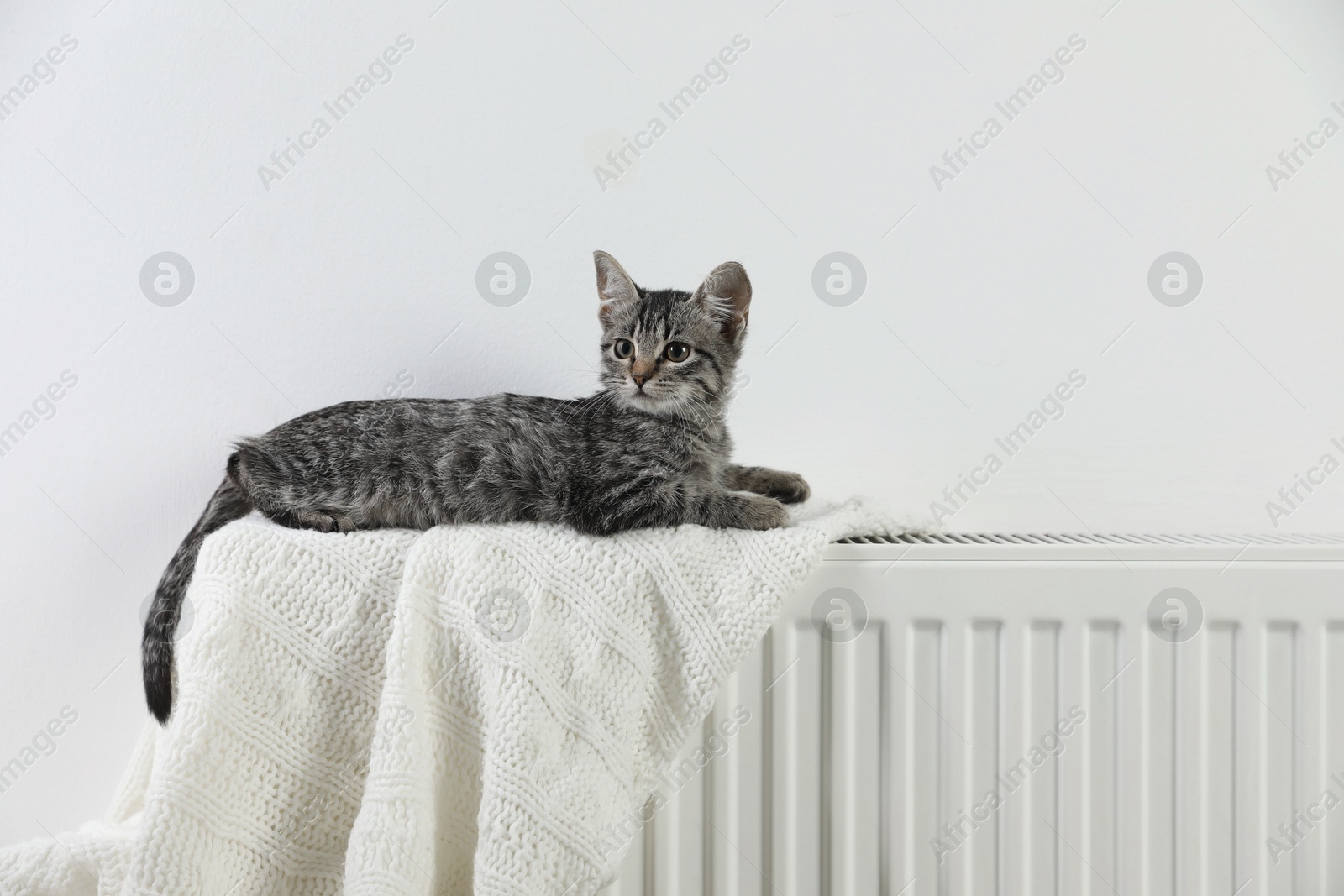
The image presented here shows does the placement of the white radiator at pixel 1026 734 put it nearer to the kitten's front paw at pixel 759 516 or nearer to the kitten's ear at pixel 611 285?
the kitten's front paw at pixel 759 516

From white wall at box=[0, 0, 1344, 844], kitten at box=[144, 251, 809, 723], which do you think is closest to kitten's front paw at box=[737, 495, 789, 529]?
kitten at box=[144, 251, 809, 723]

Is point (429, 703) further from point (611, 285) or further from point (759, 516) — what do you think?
point (611, 285)

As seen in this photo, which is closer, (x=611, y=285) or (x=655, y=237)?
(x=611, y=285)

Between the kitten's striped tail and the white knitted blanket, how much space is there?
10 centimetres

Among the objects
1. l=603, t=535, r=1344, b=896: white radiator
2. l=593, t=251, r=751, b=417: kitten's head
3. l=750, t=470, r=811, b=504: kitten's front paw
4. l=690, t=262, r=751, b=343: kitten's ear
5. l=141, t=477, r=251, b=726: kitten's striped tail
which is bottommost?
l=141, t=477, r=251, b=726: kitten's striped tail

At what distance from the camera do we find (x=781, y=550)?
2.38 feet

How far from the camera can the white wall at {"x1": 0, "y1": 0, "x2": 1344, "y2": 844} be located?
96 cm

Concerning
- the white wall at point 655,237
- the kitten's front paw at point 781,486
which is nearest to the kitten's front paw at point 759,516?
the kitten's front paw at point 781,486

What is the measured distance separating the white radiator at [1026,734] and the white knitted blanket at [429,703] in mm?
90

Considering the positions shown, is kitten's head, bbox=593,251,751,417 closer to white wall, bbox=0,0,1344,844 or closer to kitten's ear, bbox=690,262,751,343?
kitten's ear, bbox=690,262,751,343

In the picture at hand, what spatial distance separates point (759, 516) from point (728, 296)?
0.87 ft

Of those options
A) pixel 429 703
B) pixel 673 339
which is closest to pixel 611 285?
pixel 673 339

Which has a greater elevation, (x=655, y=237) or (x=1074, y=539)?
(x=655, y=237)

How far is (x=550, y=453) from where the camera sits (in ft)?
2.68
